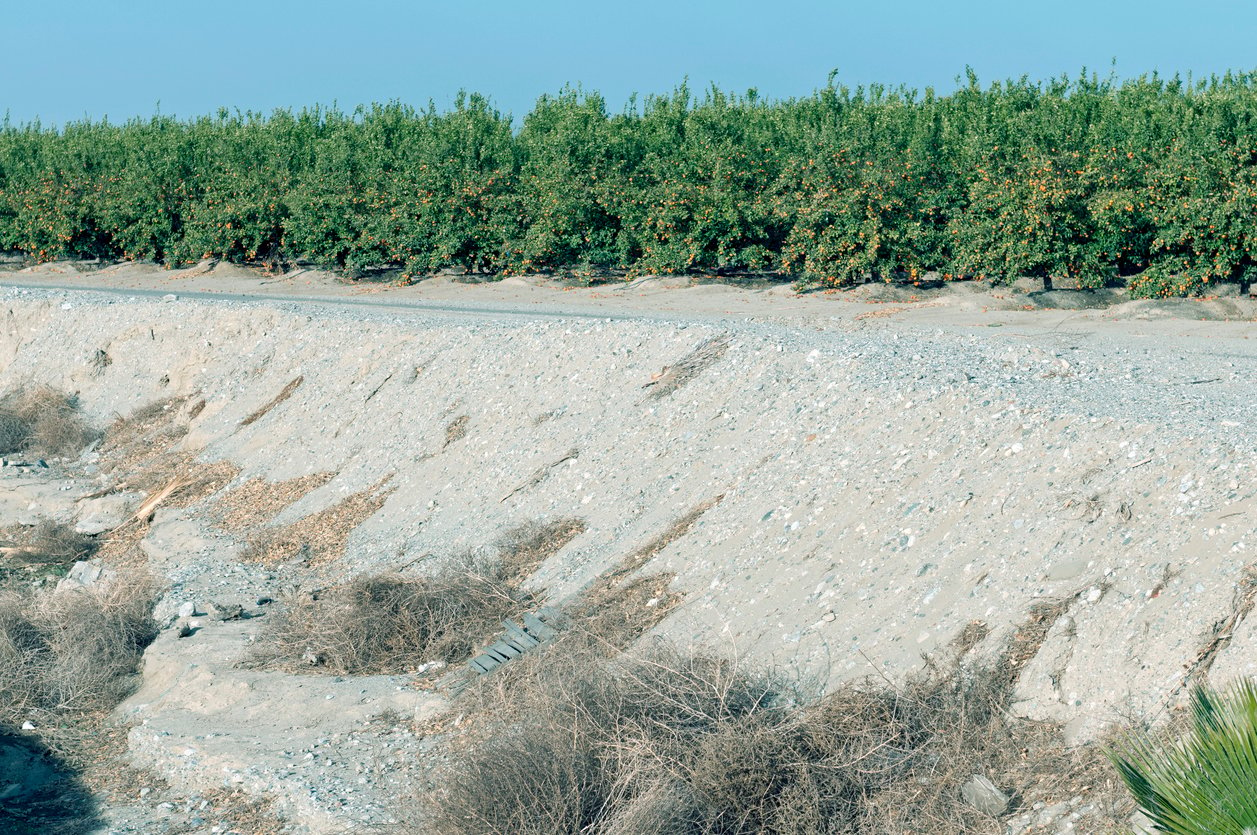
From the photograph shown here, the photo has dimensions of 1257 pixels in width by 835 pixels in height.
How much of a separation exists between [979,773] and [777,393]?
213 inches

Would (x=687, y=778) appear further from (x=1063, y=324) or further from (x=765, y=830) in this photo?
(x=1063, y=324)

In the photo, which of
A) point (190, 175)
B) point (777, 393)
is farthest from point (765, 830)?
point (190, 175)

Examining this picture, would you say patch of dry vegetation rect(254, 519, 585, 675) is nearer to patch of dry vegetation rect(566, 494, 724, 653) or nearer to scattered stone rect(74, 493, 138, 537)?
patch of dry vegetation rect(566, 494, 724, 653)

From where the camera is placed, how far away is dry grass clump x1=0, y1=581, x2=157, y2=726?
9305mm

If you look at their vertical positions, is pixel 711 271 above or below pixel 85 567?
above

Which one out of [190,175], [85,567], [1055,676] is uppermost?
[190,175]

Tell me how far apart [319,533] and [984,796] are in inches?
323

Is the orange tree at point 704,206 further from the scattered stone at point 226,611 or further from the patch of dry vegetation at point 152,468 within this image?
the scattered stone at point 226,611

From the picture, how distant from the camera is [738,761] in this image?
241 inches

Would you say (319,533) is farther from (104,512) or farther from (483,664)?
(483,664)

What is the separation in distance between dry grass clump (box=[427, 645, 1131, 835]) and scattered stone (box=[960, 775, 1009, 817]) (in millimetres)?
44

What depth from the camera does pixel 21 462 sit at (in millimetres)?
17766

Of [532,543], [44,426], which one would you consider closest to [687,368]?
[532,543]

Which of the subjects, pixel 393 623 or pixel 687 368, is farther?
pixel 687 368
